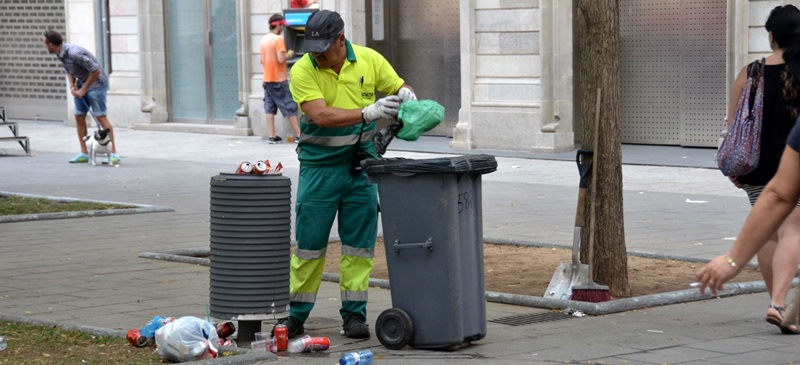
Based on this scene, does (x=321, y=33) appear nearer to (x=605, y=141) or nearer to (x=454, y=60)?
(x=605, y=141)

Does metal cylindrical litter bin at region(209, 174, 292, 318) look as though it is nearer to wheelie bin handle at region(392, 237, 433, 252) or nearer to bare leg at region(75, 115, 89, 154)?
wheelie bin handle at region(392, 237, 433, 252)

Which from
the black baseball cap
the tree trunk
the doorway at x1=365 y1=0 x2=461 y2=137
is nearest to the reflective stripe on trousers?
the black baseball cap

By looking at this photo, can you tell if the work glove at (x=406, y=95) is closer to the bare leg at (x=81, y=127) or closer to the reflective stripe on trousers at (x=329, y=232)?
the reflective stripe on trousers at (x=329, y=232)

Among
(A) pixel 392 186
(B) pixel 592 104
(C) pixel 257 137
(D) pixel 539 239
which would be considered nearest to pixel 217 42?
(C) pixel 257 137

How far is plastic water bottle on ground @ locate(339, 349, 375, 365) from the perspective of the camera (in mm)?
5996

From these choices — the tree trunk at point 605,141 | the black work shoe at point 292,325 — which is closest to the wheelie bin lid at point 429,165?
the black work shoe at point 292,325

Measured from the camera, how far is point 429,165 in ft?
20.6

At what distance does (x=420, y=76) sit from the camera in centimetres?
2025

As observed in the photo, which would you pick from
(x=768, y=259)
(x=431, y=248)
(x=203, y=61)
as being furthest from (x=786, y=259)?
(x=203, y=61)

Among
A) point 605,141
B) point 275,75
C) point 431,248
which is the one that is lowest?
point 431,248

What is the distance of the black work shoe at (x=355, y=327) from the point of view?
22.2 ft

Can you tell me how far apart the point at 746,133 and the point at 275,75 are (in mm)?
13100

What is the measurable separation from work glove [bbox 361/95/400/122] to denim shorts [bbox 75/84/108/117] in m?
10.6

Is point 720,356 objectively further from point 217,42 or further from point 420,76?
point 217,42
